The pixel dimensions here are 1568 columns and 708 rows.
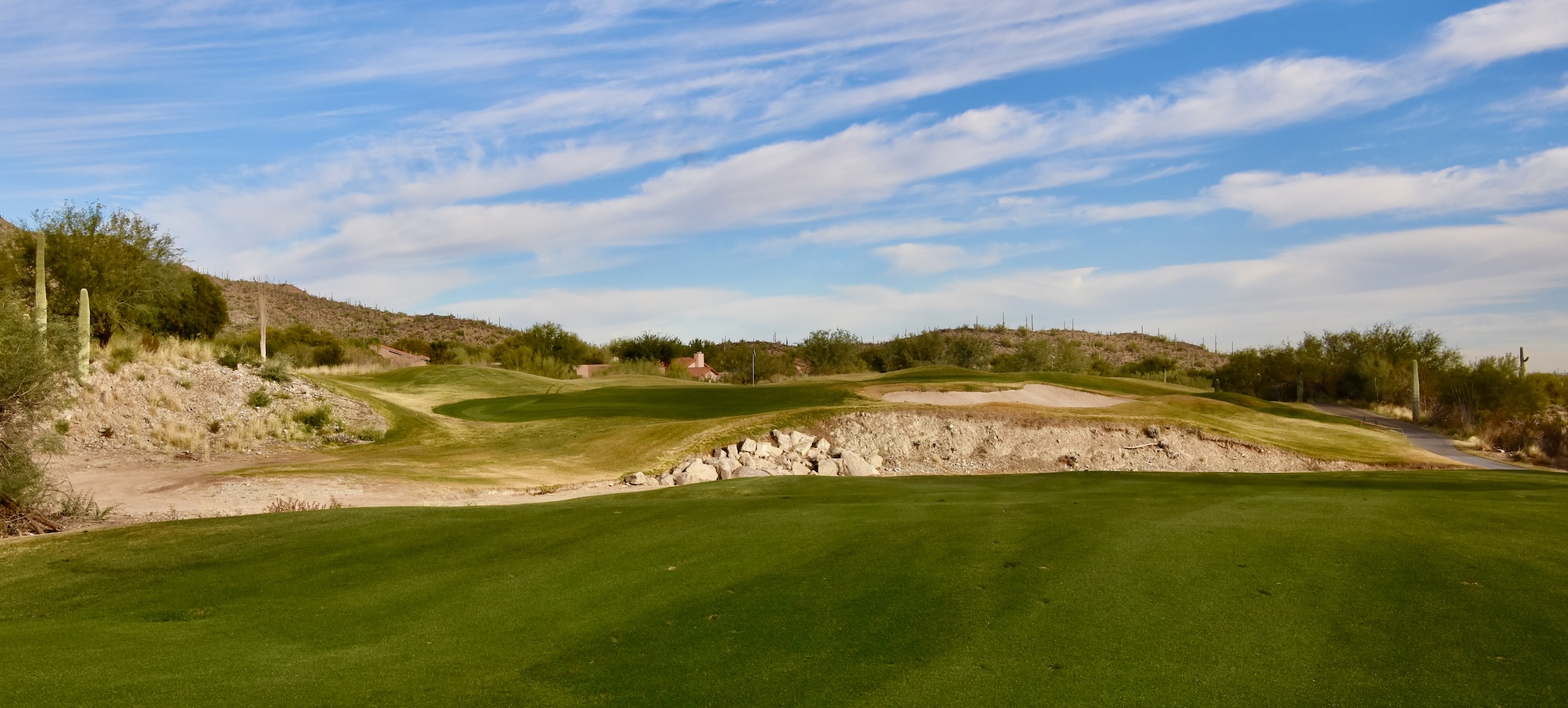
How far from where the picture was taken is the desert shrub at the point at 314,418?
29.8 metres

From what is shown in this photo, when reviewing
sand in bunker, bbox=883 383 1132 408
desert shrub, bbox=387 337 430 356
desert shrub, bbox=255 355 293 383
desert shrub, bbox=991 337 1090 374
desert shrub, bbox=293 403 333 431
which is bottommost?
desert shrub, bbox=293 403 333 431

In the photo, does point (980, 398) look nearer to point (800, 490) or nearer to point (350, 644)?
point (800, 490)

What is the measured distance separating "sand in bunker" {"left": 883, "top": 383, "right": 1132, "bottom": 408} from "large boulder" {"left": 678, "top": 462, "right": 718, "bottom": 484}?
34.8 ft

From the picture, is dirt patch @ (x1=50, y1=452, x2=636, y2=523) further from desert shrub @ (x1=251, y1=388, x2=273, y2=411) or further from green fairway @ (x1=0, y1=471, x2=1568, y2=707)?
desert shrub @ (x1=251, y1=388, x2=273, y2=411)

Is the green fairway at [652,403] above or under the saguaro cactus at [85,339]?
under

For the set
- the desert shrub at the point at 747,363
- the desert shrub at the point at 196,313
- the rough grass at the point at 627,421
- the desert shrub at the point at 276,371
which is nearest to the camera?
the rough grass at the point at 627,421

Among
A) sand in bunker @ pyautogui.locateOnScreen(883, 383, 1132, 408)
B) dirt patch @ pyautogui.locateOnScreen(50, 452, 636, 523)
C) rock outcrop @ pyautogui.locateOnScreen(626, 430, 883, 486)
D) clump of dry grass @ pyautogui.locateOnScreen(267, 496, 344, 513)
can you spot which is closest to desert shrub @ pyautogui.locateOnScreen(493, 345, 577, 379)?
sand in bunker @ pyautogui.locateOnScreen(883, 383, 1132, 408)

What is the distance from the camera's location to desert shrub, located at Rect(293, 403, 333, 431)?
97.8 feet

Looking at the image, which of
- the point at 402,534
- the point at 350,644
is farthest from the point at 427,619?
the point at 402,534

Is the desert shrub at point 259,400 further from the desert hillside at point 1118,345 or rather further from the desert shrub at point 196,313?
the desert hillside at point 1118,345

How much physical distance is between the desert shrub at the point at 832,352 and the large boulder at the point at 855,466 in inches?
1675

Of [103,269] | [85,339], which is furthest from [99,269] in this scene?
[85,339]

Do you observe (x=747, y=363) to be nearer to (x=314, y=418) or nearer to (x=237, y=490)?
(x=314, y=418)

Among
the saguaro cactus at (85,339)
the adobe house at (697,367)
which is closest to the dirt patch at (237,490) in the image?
the saguaro cactus at (85,339)
